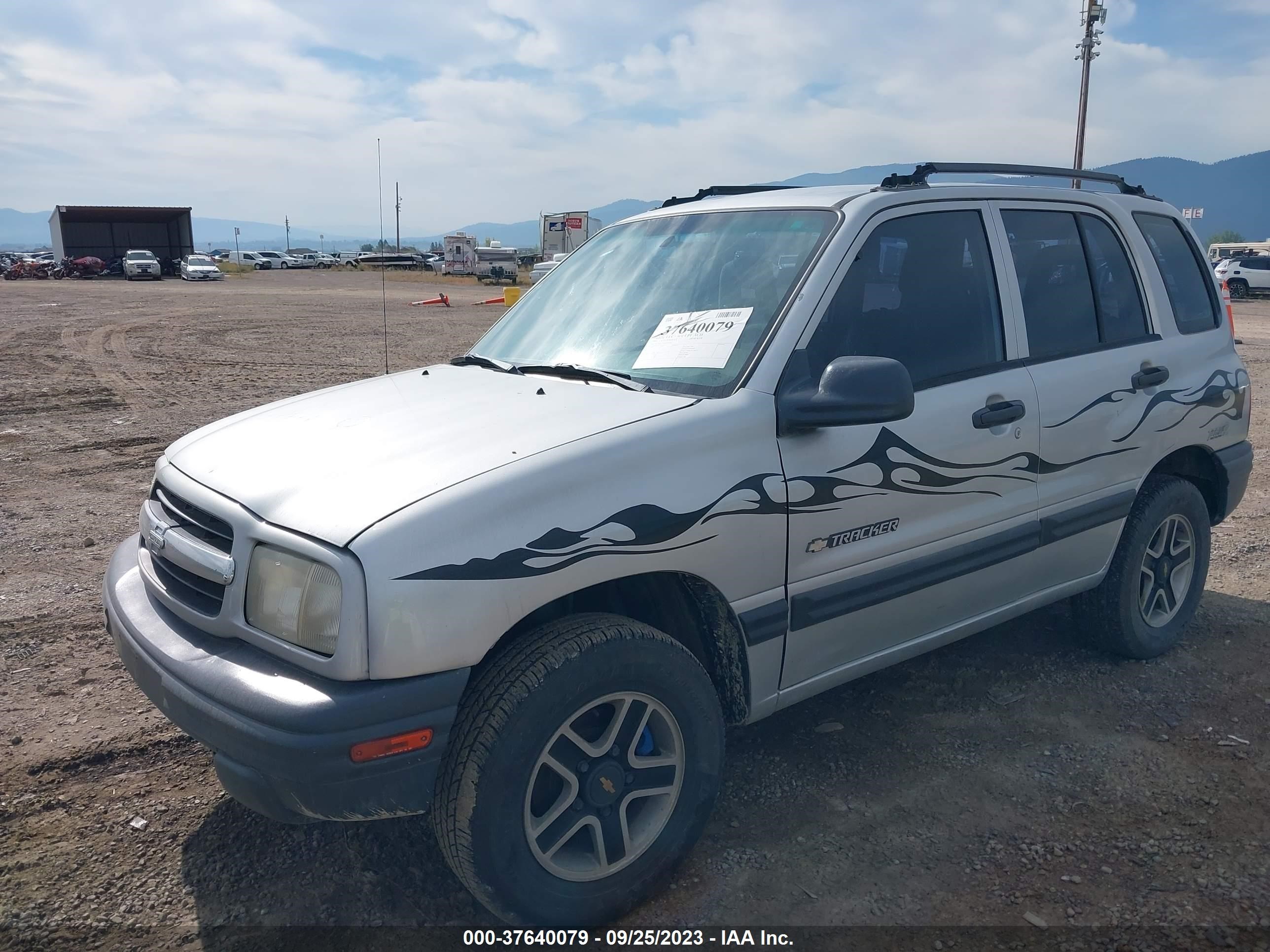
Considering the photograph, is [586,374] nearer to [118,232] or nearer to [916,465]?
[916,465]

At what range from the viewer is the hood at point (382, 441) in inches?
96.1

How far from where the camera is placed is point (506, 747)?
7.68 feet

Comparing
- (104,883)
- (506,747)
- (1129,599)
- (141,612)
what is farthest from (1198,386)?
(104,883)

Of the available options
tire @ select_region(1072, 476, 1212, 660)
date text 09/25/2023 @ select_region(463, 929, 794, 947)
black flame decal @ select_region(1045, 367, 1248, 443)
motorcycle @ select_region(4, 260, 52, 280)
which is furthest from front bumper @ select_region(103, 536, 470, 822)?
motorcycle @ select_region(4, 260, 52, 280)

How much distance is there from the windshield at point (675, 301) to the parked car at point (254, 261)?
72978 millimetres

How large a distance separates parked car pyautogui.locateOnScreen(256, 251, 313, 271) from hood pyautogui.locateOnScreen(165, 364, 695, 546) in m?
74.7

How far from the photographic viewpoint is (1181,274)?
4.45m

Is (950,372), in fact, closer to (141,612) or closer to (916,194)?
(916,194)

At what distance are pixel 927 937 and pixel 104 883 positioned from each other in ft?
7.70

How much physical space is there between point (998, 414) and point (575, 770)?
1.95m

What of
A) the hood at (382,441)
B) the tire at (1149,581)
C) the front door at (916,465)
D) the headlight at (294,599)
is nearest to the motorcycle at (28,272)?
the hood at (382,441)

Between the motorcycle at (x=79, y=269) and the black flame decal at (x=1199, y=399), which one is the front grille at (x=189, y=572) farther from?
the motorcycle at (x=79, y=269)

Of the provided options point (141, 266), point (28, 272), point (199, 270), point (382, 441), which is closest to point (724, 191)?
point (382, 441)

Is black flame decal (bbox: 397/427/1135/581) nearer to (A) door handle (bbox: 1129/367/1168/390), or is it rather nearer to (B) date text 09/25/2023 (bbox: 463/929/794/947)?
(A) door handle (bbox: 1129/367/1168/390)
